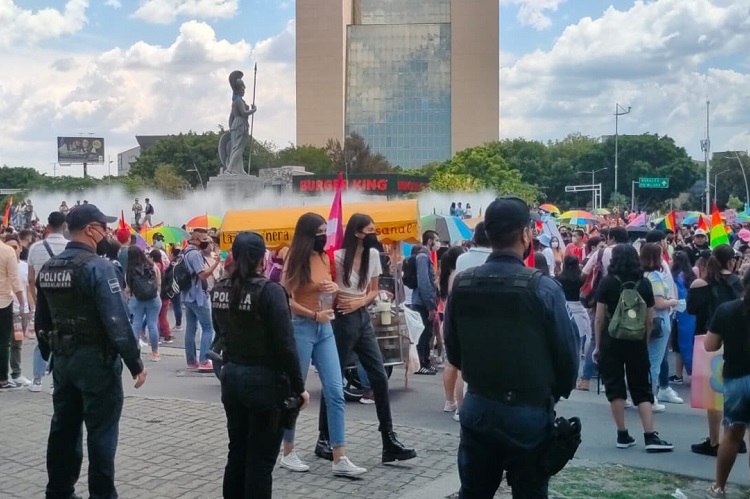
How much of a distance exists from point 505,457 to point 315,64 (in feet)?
404

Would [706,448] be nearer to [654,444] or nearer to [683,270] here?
[654,444]

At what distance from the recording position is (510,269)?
4.05 m

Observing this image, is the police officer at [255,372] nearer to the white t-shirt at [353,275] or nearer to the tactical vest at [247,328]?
the tactical vest at [247,328]

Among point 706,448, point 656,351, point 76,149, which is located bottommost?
point 706,448

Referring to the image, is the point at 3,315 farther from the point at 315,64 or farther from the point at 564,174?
the point at 315,64

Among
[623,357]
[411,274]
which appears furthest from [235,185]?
[623,357]

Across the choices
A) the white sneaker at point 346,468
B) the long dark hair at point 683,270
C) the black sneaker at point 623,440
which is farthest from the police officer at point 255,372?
the long dark hair at point 683,270

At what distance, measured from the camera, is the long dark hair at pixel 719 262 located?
7961mm

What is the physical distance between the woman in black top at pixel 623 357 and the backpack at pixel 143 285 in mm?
6680

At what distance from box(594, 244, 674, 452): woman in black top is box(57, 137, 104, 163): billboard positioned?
131 m

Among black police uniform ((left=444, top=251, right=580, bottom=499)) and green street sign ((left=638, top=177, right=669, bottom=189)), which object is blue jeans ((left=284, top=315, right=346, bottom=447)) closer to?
black police uniform ((left=444, top=251, right=580, bottom=499))

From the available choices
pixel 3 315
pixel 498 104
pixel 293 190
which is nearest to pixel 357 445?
pixel 3 315

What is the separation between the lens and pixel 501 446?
4.01 metres

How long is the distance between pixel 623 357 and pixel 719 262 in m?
1.31
